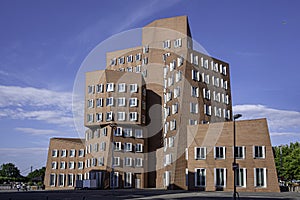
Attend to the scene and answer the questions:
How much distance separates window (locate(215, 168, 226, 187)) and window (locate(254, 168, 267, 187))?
4.48m

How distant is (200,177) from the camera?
56281 millimetres

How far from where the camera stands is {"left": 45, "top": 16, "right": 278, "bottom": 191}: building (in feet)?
219

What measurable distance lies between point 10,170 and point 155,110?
4736 inches

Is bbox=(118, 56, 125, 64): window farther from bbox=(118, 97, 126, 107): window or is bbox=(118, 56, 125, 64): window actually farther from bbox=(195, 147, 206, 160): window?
bbox=(195, 147, 206, 160): window

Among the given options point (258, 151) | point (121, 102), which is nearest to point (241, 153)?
point (258, 151)

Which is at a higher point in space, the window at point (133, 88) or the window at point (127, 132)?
the window at point (133, 88)

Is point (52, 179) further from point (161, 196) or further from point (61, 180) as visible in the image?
point (161, 196)

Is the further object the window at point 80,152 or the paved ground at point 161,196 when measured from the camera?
the window at point 80,152

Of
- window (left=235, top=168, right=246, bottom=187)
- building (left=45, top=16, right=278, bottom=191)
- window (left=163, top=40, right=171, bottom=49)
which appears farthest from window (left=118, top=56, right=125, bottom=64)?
window (left=235, top=168, right=246, bottom=187)

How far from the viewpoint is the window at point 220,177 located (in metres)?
54.7

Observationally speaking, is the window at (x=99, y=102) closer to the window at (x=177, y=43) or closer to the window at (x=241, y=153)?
the window at (x=177, y=43)

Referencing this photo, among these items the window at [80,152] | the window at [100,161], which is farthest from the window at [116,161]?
the window at [80,152]

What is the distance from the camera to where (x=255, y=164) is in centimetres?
5394

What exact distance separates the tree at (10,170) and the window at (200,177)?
13939 cm
